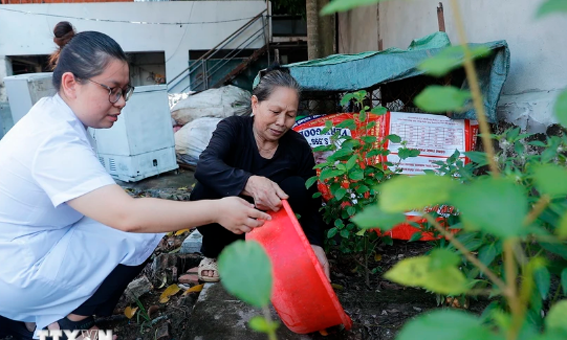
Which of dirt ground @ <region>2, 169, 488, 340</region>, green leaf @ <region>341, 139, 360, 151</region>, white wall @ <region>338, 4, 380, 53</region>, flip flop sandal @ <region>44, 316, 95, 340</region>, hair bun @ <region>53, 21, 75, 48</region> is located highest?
white wall @ <region>338, 4, 380, 53</region>

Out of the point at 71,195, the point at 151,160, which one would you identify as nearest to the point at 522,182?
the point at 71,195

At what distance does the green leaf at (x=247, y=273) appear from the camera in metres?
0.41

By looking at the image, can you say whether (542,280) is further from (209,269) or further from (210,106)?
(210,106)

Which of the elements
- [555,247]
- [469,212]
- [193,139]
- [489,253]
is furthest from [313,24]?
[469,212]

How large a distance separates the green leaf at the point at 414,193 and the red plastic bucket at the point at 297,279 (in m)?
1.10

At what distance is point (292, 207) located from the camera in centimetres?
229

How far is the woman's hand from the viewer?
5.70 feet

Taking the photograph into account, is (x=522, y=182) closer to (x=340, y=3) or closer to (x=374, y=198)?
(x=340, y=3)

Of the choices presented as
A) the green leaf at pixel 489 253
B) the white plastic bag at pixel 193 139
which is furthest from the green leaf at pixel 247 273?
the white plastic bag at pixel 193 139

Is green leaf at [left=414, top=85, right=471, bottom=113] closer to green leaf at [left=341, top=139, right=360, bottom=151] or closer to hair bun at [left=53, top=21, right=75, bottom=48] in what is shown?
green leaf at [left=341, top=139, right=360, bottom=151]

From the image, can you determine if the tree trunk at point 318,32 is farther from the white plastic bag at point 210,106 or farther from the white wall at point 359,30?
the white plastic bag at point 210,106

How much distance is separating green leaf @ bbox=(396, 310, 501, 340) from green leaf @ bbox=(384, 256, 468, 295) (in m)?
0.03

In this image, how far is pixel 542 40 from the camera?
2.55m

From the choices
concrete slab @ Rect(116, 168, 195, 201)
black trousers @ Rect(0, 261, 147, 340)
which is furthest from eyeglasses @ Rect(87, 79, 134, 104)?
concrete slab @ Rect(116, 168, 195, 201)
